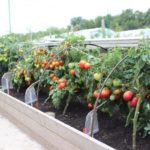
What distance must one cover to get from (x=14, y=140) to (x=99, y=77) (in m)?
1.32

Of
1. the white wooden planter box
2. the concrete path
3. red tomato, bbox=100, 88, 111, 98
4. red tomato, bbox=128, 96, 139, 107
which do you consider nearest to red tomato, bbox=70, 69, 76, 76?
the white wooden planter box

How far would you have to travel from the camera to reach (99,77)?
265cm

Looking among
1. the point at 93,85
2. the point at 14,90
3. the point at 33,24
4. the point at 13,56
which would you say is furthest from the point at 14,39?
the point at 93,85

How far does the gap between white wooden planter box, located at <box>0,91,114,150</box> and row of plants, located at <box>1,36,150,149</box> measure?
0.30 metres

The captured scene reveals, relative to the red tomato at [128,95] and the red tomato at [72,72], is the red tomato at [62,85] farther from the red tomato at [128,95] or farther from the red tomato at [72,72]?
the red tomato at [128,95]

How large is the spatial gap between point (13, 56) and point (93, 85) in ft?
9.86

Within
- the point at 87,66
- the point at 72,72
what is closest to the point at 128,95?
the point at 87,66

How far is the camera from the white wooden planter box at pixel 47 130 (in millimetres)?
2391

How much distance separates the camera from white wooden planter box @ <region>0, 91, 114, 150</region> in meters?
2.39

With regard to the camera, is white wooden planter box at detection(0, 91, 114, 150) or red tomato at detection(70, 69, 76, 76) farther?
red tomato at detection(70, 69, 76, 76)

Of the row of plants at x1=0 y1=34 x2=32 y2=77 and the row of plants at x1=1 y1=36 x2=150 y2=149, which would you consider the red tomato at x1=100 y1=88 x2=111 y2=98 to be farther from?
the row of plants at x1=0 y1=34 x2=32 y2=77

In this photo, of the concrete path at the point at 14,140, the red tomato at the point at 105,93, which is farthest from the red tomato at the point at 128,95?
the concrete path at the point at 14,140

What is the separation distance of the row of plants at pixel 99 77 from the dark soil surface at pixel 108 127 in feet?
0.31

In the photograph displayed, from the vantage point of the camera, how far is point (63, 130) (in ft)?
8.96
